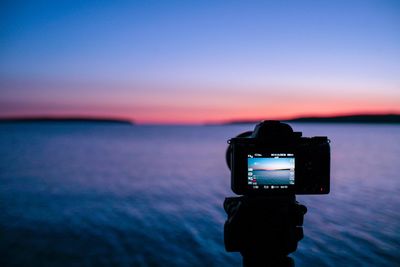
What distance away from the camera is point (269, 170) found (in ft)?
6.04

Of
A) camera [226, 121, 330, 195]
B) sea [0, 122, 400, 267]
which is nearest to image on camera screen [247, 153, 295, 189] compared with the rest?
camera [226, 121, 330, 195]

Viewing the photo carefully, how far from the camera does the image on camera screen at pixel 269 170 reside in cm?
184

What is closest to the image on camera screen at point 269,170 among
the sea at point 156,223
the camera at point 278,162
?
the camera at point 278,162

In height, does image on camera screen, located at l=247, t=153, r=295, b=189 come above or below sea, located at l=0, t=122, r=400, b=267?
above

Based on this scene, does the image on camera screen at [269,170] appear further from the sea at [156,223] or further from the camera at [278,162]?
the sea at [156,223]

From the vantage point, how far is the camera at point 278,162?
6.01 feet

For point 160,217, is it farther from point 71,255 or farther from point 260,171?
point 260,171

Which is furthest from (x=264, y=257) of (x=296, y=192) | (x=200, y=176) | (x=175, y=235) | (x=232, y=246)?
(x=200, y=176)

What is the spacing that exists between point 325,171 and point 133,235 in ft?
14.1

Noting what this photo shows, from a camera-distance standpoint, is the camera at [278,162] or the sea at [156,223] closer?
the camera at [278,162]

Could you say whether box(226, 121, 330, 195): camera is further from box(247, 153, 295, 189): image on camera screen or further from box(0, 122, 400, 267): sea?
box(0, 122, 400, 267): sea

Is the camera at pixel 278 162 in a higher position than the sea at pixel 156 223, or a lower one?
higher

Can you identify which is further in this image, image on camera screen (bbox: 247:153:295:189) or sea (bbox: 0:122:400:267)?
sea (bbox: 0:122:400:267)

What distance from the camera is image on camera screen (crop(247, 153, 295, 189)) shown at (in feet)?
6.02
